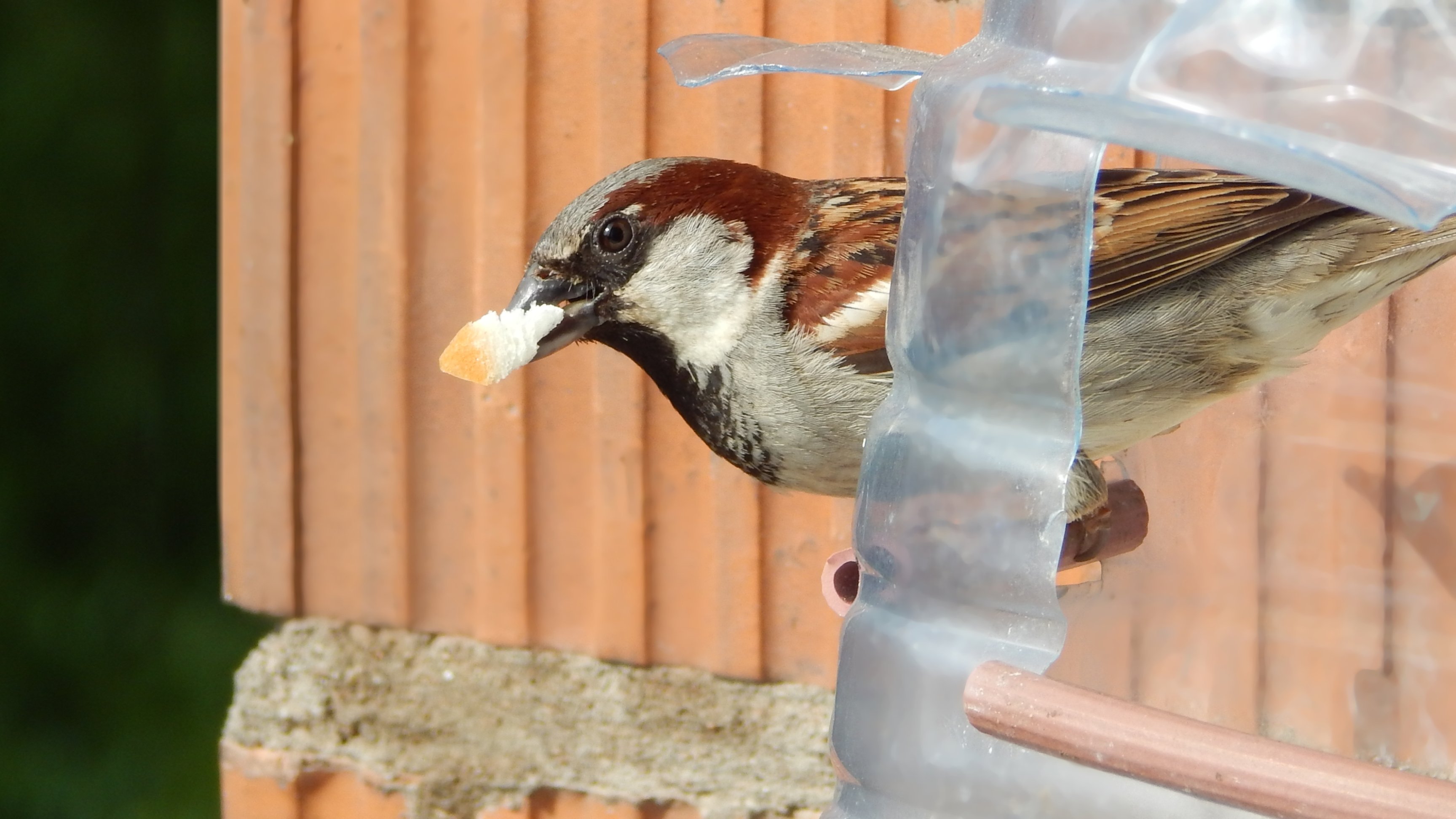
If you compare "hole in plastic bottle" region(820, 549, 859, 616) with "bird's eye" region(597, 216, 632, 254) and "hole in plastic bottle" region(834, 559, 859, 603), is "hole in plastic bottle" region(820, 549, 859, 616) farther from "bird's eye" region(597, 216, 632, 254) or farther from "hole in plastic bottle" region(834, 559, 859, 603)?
"bird's eye" region(597, 216, 632, 254)

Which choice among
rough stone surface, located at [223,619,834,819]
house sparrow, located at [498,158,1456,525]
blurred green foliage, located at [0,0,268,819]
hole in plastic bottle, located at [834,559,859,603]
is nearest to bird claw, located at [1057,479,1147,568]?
house sparrow, located at [498,158,1456,525]

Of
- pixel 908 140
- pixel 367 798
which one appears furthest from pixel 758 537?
pixel 908 140

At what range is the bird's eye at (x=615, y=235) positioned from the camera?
1208 mm

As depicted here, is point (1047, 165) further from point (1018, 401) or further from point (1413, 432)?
point (1413, 432)

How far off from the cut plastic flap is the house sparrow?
32 cm

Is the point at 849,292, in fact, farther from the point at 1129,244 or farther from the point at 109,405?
the point at 109,405

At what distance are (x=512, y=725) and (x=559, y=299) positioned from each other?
475mm

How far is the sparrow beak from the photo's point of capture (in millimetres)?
1190

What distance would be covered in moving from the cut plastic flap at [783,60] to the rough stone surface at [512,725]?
664 mm

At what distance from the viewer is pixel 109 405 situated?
2855 mm

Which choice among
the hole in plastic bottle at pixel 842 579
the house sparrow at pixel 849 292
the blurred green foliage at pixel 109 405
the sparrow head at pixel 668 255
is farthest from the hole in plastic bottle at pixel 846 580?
the blurred green foliage at pixel 109 405

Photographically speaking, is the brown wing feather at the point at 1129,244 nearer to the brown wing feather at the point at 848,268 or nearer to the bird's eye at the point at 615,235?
the brown wing feather at the point at 848,268

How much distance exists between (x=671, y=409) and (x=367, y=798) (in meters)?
0.55

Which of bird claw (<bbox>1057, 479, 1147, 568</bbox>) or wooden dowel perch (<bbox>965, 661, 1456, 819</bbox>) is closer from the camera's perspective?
wooden dowel perch (<bbox>965, 661, 1456, 819</bbox>)
